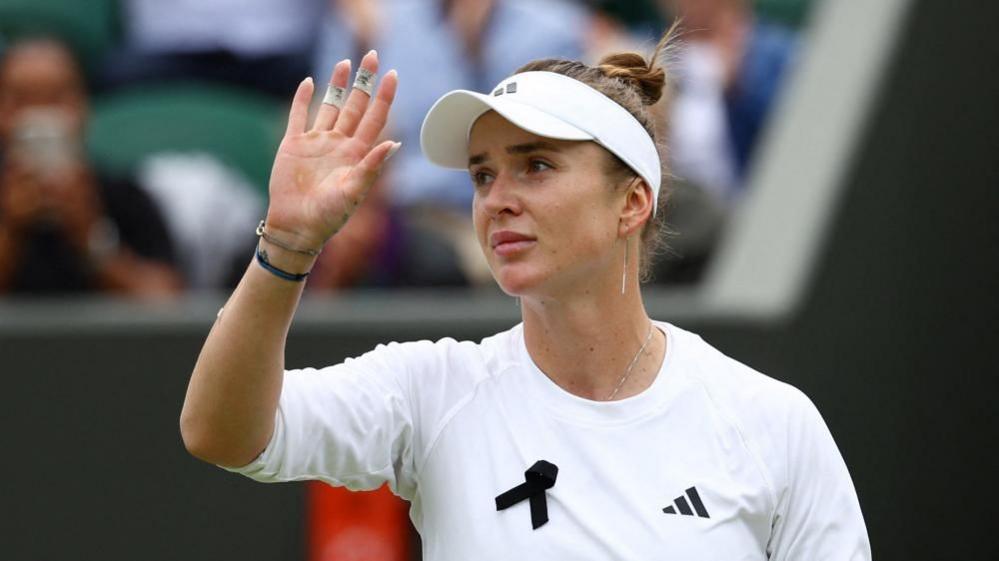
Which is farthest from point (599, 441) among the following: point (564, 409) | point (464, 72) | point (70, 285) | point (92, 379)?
point (464, 72)

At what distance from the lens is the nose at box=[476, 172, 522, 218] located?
2.47 meters

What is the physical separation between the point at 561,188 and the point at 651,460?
462mm

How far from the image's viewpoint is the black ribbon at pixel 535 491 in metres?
2.42

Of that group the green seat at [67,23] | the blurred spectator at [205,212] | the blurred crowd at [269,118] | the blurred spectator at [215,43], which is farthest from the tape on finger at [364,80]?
the green seat at [67,23]

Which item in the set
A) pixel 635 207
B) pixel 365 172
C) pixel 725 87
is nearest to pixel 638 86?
pixel 635 207

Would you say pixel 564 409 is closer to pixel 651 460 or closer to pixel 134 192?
pixel 651 460

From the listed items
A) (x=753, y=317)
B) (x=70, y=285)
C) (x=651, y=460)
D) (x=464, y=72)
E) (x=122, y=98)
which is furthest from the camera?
(x=122, y=98)

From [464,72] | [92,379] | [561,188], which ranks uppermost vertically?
[464,72]

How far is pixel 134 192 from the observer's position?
5.19 meters

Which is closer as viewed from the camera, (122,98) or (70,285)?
(70,285)

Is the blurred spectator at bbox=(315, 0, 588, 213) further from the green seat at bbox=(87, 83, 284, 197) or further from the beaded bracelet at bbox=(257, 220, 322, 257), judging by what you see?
the beaded bracelet at bbox=(257, 220, 322, 257)

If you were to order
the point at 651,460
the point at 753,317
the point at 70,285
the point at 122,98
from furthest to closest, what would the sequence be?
the point at 122,98
the point at 70,285
the point at 753,317
the point at 651,460

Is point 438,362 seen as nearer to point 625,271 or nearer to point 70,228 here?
point 625,271

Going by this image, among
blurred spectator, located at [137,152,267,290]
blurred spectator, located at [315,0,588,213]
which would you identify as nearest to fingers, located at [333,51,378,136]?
blurred spectator, located at [137,152,267,290]
